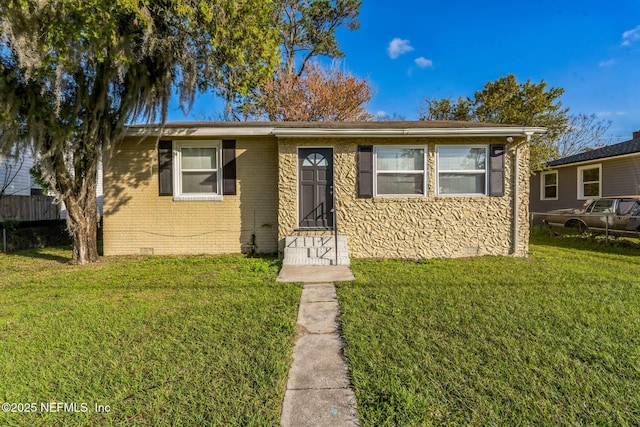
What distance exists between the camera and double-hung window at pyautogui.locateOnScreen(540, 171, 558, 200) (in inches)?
536

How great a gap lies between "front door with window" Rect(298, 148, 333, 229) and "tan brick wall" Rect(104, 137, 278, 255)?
0.76m

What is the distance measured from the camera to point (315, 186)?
6.61m

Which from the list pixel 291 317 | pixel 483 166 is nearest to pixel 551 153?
pixel 483 166

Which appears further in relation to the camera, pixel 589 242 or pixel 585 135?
pixel 585 135

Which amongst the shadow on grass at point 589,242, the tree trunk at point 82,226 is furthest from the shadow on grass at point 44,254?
the shadow on grass at point 589,242

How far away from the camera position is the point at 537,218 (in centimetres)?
1301

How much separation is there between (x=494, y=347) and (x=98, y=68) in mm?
7275

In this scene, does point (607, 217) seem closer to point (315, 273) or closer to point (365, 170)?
point (365, 170)

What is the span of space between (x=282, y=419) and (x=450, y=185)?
19.8 ft

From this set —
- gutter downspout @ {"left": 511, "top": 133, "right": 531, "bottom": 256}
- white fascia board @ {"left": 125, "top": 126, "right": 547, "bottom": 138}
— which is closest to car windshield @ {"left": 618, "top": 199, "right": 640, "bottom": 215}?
gutter downspout @ {"left": 511, "top": 133, "right": 531, "bottom": 256}

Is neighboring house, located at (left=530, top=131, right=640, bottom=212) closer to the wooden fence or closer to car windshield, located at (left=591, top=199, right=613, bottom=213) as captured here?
car windshield, located at (left=591, top=199, right=613, bottom=213)

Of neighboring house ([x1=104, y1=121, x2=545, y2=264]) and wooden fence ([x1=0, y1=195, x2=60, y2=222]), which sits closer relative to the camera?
neighboring house ([x1=104, y1=121, x2=545, y2=264])

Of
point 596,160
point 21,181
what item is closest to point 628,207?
point 596,160

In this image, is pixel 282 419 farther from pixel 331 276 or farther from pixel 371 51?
pixel 371 51
